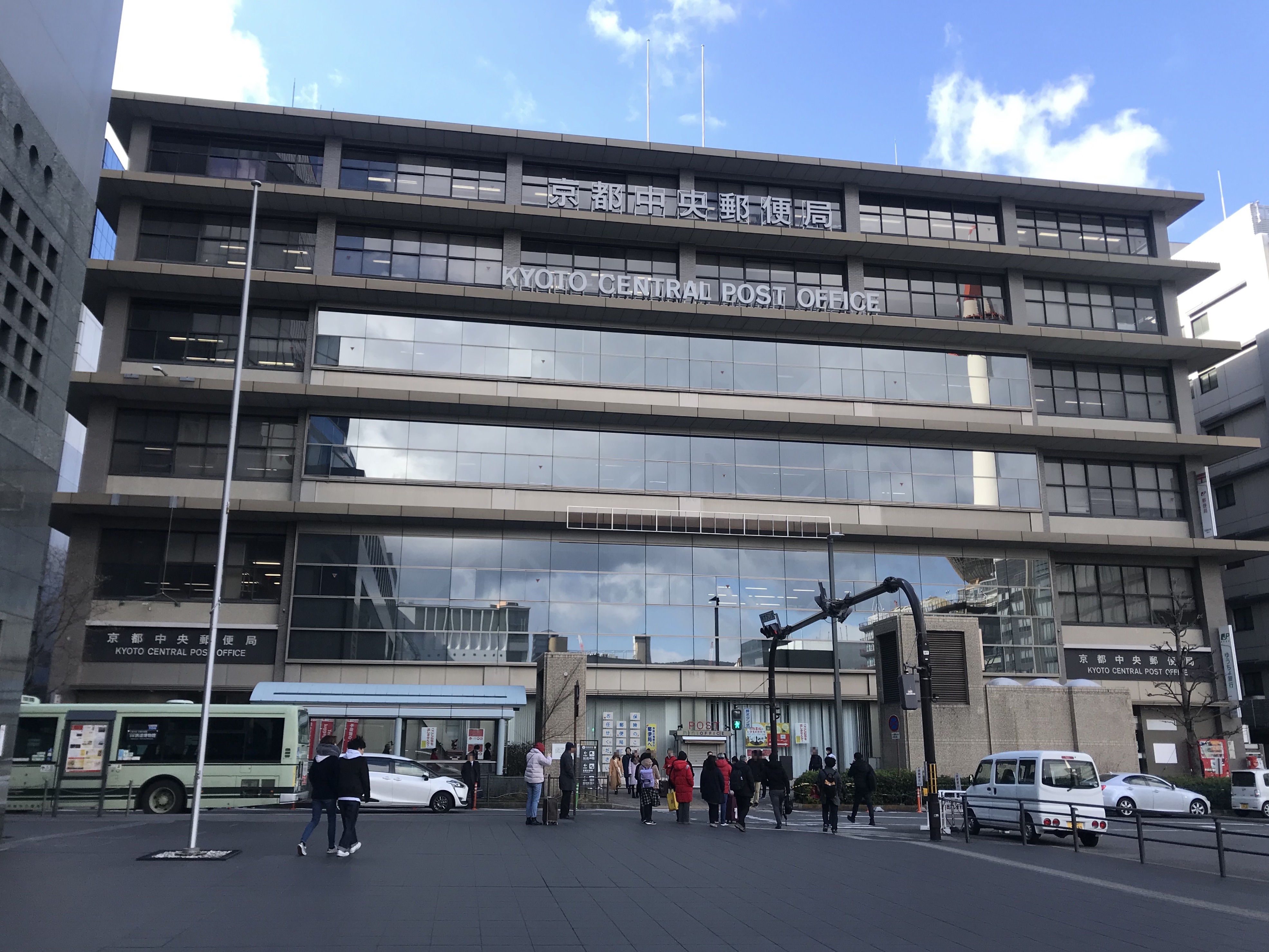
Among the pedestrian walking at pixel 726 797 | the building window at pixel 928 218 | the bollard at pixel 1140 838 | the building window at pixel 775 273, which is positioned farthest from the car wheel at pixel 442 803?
the building window at pixel 928 218

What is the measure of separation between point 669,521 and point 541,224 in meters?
13.6

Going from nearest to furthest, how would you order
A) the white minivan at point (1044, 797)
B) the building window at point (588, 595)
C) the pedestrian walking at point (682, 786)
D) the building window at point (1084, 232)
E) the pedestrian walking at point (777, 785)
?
the white minivan at point (1044, 797) < the pedestrian walking at point (777, 785) < the pedestrian walking at point (682, 786) < the building window at point (588, 595) < the building window at point (1084, 232)

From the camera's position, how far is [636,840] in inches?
734

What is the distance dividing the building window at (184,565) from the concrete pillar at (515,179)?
16.9m

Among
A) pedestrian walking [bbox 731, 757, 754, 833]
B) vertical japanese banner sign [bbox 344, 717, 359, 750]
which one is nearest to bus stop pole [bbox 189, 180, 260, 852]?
pedestrian walking [bbox 731, 757, 754, 833]

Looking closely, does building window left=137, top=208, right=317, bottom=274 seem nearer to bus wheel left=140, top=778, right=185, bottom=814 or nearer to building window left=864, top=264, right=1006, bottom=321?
bus wheel left=140, top=778, right=185, bottom=814

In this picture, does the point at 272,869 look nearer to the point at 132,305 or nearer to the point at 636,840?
the point at 636,840

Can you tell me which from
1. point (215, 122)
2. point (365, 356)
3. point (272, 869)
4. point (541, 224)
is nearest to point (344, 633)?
point (365, 356)

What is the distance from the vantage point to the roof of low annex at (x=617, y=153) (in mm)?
40875

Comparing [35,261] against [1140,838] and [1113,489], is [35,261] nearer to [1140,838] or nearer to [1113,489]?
[1140,838]

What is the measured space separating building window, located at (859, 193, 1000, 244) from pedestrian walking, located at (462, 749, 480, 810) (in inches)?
1154

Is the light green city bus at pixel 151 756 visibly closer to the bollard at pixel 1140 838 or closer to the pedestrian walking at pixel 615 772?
the pedestrian walking at pixel 615 772

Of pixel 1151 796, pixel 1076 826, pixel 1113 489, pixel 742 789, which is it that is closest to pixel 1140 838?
pixel 1076 826

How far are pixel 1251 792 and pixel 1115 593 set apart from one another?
11.8 metres
